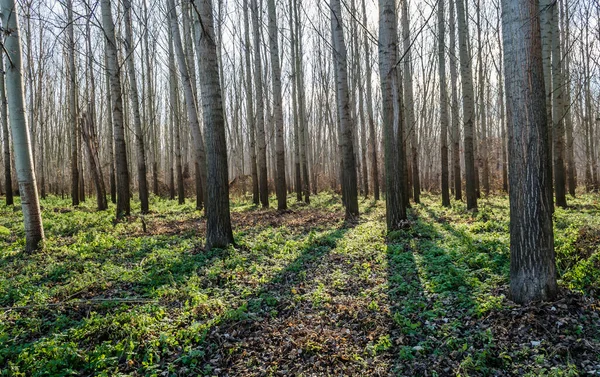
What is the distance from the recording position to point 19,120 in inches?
238

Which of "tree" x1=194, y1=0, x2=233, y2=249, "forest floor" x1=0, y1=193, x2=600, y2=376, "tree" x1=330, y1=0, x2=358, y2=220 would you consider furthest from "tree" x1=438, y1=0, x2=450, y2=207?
"tree" x1=194, y1=0, x2=233, y2=249

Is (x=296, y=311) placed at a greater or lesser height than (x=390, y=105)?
lesser

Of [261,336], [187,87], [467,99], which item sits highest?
[187,87]

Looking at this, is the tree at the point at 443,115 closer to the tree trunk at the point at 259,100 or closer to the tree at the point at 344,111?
the tree at the point at 344,111

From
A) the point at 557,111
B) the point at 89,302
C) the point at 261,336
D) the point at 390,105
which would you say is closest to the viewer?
the point at 261,336

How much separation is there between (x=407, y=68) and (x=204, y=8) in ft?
30.1

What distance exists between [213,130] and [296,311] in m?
3.56

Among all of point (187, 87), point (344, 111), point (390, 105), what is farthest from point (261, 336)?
point (187, 87)

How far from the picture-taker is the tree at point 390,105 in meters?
6.83

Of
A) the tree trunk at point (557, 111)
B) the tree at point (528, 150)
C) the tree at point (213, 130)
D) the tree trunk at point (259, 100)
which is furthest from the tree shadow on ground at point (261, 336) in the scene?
the tree trunk at point (557, 111)

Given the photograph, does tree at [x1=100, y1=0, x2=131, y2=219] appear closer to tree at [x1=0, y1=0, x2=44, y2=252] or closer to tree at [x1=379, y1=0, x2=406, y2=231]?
tree at [x1=0, y1=0, x2=44, y2=252]

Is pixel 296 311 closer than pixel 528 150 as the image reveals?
No

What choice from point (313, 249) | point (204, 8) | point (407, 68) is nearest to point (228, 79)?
point (407, 68)

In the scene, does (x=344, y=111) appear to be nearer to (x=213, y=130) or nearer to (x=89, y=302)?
(x=213, y=130)
